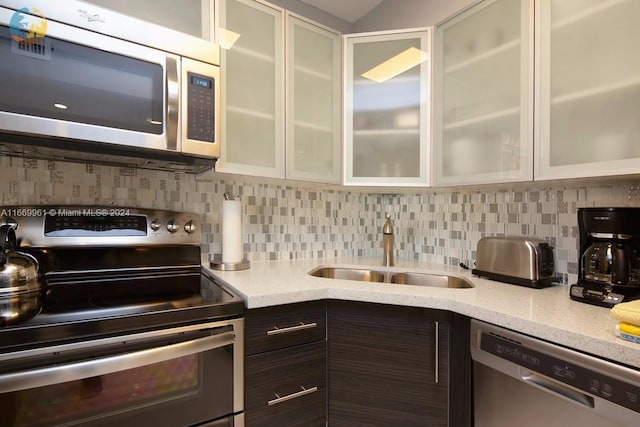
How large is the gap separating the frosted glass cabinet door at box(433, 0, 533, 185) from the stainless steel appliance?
1.11 meters

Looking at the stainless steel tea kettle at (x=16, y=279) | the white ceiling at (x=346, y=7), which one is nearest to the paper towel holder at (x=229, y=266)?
the stainless steel tea kettle at (x=16, y=279)

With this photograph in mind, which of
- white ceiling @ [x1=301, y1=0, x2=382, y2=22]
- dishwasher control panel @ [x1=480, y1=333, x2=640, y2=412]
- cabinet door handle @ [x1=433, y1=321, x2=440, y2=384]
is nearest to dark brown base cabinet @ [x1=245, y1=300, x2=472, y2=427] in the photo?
cabinet door handle @ [x1=433, y1=321, x2=440, y2=384]

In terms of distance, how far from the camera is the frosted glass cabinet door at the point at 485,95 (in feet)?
3.95

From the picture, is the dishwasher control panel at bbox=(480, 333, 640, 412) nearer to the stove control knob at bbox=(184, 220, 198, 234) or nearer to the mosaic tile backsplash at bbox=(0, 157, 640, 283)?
the mosaic tile backsplash at bbox=(0, 157, 640, 283)

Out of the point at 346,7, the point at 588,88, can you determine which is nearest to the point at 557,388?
the point at 588,88

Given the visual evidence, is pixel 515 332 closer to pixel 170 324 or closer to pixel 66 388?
pixel 170 324

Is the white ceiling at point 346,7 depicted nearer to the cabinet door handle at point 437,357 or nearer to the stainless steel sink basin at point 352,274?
the stainless steel sink basin at point 352,274

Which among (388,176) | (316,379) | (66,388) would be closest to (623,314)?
(316,379)

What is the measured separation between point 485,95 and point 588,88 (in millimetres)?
372

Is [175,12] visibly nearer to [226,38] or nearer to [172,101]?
[226,38]

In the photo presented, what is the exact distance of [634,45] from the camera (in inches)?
36.5

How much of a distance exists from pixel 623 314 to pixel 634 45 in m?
0.78

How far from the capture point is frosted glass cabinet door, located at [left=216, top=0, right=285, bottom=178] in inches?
53.1

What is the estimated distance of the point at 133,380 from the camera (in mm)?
856
